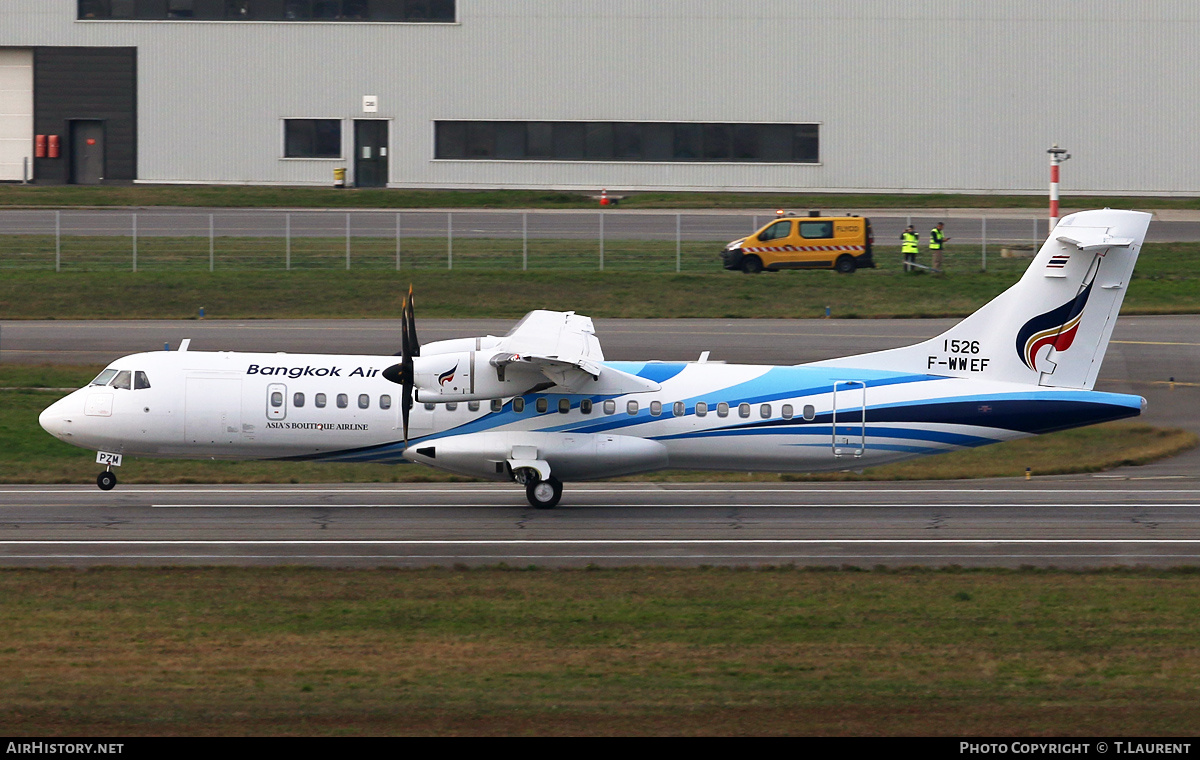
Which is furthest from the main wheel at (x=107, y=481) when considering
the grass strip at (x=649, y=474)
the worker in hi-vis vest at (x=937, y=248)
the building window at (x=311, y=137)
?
the building window at (x=311, y=137)

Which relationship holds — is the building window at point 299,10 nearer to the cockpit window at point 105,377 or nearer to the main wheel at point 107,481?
the cockpit window at point 105,377

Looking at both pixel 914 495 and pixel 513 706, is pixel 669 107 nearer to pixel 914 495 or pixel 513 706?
pixel 914 495

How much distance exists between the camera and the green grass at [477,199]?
70.6 meters

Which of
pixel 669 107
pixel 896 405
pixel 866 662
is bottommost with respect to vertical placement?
pixel 866 662

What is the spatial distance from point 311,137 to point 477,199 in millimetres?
11278

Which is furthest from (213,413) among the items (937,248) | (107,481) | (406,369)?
(937,248)

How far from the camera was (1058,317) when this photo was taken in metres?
25.4

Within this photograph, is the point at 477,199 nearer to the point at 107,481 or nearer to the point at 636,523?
the point at 107,481

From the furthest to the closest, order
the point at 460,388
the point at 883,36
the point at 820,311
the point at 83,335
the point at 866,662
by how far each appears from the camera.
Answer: the point at 883,36
the point at 820,311
the point at 83,335
the point at 460,388
the point at 866,662

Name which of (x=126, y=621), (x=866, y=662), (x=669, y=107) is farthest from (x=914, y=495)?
(x=669, y=107)

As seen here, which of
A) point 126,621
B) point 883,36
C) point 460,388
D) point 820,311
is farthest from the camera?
point 883,36

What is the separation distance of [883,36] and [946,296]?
30.2 meters

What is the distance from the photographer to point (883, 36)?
245 ft

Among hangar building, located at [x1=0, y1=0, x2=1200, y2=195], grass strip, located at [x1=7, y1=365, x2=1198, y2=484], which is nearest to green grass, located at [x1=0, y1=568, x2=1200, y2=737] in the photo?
grass strip, located at [x1=7, y1=365, x2=1198, y2=484]
